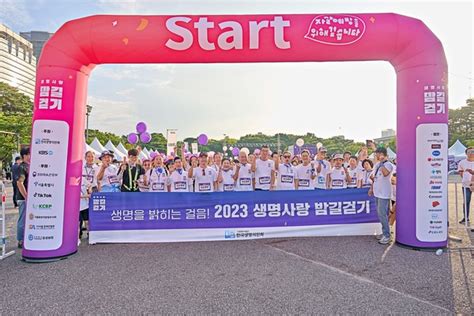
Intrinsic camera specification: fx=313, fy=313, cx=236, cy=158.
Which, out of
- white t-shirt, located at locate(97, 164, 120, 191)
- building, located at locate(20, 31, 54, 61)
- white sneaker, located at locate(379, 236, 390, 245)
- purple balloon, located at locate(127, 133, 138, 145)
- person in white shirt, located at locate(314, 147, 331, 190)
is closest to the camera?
white sneaker, located at locate(379, 236, 390, 245)

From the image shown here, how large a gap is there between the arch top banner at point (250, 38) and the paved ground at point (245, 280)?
3286 mm

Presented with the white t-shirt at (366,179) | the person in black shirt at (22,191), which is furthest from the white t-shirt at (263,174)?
the person in black shirt at (22,191)

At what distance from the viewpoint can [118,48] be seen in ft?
17.5

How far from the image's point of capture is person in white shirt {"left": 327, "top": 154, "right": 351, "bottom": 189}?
7371 mm

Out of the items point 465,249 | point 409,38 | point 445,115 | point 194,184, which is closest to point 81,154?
point 194,184

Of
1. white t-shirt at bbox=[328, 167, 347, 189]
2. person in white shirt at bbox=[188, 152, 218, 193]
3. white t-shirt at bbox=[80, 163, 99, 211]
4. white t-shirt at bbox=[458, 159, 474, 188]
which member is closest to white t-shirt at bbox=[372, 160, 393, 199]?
white t-shirt at bbox=[328, 167, 347, 189]

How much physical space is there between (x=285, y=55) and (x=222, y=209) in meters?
3.07

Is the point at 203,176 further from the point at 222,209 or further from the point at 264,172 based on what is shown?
the point at 264,172

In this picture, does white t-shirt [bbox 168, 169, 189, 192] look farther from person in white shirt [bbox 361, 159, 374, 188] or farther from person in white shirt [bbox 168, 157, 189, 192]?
person in white shirt [bbox 361, 159, 374, 188]

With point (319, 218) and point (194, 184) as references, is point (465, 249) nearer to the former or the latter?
point (319, 218)

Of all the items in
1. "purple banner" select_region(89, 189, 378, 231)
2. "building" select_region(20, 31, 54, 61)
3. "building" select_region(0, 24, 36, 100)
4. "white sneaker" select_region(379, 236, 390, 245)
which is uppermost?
"building" select_region(20, 31, 54, 61)

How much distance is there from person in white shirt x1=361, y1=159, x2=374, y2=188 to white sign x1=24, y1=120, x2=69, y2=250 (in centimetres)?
584

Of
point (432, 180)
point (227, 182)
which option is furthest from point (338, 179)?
point (227, 182)

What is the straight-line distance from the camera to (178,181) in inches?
266
